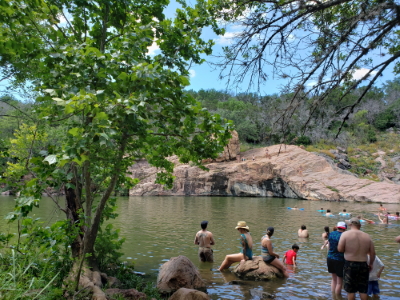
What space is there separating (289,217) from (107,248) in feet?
45.3

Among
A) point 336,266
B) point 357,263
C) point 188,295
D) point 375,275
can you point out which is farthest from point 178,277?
point 375,275

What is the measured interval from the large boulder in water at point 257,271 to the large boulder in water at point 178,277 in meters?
1.17

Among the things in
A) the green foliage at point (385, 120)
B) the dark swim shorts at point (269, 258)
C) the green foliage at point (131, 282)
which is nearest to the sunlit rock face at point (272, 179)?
the green foliage at point (385, 120)

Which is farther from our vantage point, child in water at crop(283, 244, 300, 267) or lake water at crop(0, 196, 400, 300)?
child in water at crop(283, 244, 300, 267)

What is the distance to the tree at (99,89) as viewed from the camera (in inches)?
128

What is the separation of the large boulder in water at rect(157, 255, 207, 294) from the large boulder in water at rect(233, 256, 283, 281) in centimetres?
117

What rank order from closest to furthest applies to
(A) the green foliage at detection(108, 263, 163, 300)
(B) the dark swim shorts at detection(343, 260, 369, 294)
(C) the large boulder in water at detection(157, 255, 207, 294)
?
(B) the dark swim shorts at detection(343, 260, 369, 294)
(A) the green foliage at detection(108, 263, 163, 300)
(C) the large boulder in water at detection(157, 255, 207, 294)

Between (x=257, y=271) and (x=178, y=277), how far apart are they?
2039mm

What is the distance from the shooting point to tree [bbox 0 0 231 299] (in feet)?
10.7

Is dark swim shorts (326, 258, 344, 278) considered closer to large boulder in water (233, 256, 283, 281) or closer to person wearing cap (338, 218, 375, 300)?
person wearing cap (338, 218, 375, 300)

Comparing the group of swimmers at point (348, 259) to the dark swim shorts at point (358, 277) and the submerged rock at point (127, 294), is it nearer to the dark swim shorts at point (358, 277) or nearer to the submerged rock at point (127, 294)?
the dark swim shorts at point (358, 277)

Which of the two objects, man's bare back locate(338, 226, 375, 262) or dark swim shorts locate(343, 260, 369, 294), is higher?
man's bare back locate(338, 226, 375, 262)

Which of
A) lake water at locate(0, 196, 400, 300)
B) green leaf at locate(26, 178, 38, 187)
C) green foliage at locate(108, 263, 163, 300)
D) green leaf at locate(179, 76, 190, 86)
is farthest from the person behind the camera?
lake water at locate(0, 196, 400, 300)

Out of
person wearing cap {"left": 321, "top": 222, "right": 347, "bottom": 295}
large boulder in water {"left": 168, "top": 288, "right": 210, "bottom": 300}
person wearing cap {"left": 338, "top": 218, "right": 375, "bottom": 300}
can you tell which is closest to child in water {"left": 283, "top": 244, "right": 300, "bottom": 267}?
person wearing cap {"left": 321, "top": 222, "right": 347, "bottom": 295}
